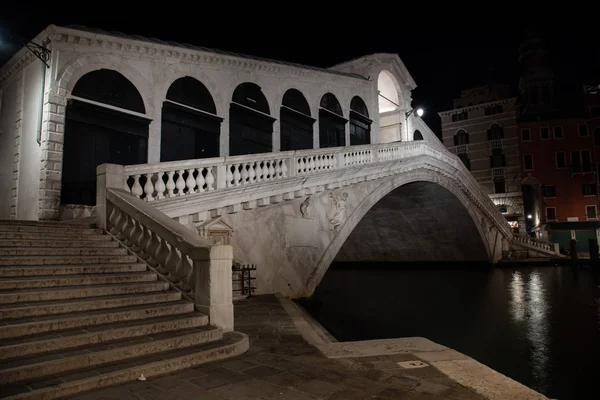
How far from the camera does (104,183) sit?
699cm

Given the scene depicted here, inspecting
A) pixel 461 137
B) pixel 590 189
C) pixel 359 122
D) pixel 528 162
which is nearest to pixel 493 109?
pixel 461 137

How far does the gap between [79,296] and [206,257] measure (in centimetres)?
157

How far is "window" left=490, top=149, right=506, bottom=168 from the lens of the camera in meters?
34.4

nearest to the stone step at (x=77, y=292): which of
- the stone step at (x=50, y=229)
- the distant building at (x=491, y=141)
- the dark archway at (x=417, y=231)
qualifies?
the stone step at (x=50, y=229)

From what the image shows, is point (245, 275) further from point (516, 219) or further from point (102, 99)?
point (516, 219)

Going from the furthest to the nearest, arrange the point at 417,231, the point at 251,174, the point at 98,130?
the point at 417,231 → the point at 98,130 → the point at 251,174

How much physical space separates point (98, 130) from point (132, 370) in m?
7.81

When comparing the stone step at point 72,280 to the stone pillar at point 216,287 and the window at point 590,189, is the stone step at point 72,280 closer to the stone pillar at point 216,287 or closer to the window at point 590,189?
the stone pillar at point 216,287

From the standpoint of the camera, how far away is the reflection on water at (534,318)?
652 centimetres

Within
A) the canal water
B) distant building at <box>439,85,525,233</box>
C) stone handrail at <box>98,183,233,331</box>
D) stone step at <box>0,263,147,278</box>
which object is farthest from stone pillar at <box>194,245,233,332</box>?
distant building at <box>439,85,525,233</box>

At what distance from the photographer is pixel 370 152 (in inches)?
548

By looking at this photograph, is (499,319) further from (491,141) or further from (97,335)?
(491,141)

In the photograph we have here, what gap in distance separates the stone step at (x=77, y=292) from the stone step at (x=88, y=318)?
0.39 m

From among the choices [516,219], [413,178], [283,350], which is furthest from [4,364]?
[516,219]
